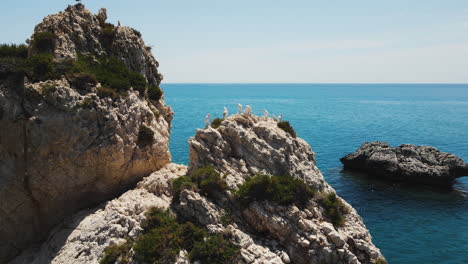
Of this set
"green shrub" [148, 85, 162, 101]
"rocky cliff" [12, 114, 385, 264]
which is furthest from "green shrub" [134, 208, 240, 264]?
"green shrub" [148, 85, 162, 101]

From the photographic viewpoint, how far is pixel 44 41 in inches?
1196

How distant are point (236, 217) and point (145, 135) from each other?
11128mm

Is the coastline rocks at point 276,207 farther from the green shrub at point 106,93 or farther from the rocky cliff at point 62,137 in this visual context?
the green shrub at point 106,93

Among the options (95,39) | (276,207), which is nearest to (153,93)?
(95,39)

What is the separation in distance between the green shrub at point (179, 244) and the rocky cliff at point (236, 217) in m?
0.45

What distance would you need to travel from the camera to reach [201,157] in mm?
28922

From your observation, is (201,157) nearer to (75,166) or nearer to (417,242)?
(75,166)

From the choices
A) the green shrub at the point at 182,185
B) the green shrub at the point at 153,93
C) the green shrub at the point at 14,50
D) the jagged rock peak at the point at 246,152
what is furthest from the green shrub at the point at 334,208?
the green shrub at the point at 14,50

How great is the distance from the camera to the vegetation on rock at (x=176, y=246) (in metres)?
23.1

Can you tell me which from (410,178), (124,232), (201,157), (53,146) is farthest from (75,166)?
(410,178)

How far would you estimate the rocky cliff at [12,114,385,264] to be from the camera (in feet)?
80.8

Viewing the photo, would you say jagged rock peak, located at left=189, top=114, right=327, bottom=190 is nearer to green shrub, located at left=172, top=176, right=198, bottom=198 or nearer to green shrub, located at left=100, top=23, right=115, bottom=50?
green shrub, located at left=172, top=176, right=198, bottom=198

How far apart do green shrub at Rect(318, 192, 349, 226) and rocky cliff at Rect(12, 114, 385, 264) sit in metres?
0.16

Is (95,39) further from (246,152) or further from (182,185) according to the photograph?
(246,152)
